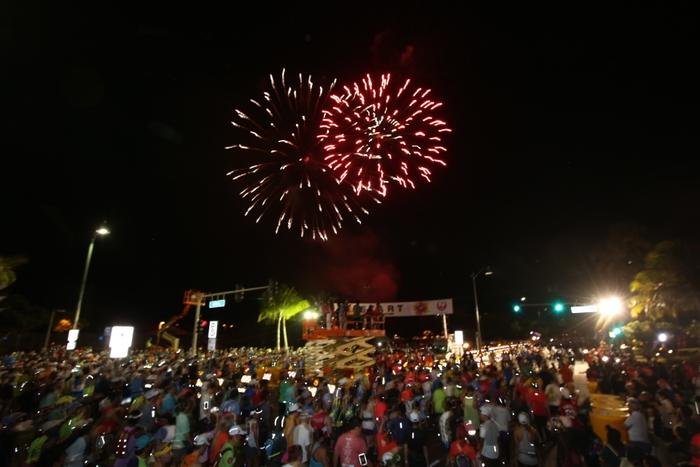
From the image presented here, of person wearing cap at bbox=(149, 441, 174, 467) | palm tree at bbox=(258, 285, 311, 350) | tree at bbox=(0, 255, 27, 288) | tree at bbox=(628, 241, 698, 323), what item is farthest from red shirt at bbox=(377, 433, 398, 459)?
palm tree at bbox=(258, 285, 311, 350)

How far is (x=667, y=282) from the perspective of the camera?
27.0 meters

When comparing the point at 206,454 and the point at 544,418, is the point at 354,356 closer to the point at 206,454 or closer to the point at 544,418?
the point at 544,418

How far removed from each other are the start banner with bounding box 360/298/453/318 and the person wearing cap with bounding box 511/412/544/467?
33.4 metres

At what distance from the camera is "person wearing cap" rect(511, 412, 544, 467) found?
797 cm

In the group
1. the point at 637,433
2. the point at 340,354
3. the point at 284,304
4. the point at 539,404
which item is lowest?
the point at 637,433

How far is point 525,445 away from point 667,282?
83.2 feet

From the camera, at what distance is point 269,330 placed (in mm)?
70562

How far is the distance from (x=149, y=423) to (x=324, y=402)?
4.19m

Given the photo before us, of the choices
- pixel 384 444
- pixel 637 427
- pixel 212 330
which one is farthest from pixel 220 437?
pixel 212 330

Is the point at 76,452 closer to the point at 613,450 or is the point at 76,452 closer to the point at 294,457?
the point at 294,457

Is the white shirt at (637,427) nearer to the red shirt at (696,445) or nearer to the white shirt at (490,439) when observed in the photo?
the red shirt at (696,445)

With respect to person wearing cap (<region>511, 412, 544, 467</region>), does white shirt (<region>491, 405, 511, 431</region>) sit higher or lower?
higher

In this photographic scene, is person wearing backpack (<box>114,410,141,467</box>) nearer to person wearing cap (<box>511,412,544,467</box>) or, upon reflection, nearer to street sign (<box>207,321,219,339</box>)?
person wearing cap (<box>511,412,544,467</box>)

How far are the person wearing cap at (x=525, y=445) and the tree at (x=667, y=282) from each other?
24.9 m
